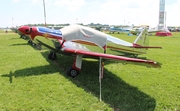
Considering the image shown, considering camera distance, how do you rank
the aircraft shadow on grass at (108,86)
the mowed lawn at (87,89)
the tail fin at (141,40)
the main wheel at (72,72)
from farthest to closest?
the tail fin at (141,40)
the main wheel at (72,72)
the aircraft shadow on grass at (108,86)
the mowed lawn at (87,89)

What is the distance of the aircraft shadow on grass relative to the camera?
5027 mm

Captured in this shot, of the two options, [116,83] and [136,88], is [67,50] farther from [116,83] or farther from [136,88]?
[136,88]

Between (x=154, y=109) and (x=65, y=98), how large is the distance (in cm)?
253

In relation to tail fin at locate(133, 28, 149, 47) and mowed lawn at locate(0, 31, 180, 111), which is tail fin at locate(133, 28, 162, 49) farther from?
mowed lawn at locate(0, 31, 180, 111)

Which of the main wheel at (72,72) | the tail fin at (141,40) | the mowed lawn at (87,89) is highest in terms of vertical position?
the tail fin at (141,40)

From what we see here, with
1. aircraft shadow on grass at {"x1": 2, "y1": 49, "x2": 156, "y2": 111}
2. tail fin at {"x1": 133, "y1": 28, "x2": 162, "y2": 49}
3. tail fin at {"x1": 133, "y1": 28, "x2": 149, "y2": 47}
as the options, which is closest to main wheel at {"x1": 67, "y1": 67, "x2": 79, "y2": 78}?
aircraft shadow on grass at {"x1": 2, "y1": 49, "x2": 156, "y2": 111}

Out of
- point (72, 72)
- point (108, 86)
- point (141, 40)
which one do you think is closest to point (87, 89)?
point (108, 86)

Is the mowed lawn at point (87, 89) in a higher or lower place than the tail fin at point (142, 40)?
lower

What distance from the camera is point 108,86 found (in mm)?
6211

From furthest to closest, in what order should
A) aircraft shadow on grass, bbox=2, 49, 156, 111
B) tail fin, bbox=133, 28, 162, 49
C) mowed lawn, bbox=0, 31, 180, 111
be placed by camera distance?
tail fin, bbox=133, 28, 162, 49 < aircraft shadow on grass, bbox=2, 49, 156, 111 < mowed lawn, bbox=0, 31, 180, 111

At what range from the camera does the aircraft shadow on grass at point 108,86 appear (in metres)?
5.03

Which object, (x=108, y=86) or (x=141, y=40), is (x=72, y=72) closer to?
(x=108, y=86)

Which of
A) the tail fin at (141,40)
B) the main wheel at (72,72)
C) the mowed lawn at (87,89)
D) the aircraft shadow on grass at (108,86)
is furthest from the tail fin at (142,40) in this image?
the main wheel at (72,72)

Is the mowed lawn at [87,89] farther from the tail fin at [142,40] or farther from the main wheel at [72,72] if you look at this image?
the tail fin at [142,40]
